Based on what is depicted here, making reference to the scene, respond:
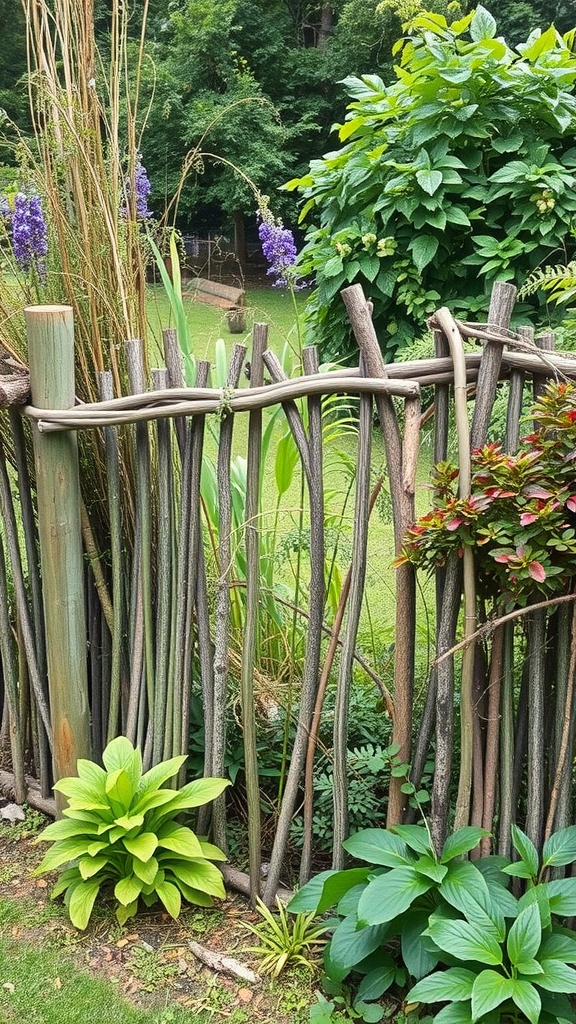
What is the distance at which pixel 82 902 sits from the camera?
1.95 metres

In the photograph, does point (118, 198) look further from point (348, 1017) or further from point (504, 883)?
point (348, 1017)

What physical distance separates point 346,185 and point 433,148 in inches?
20.3

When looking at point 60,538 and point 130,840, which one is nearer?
point 130,840

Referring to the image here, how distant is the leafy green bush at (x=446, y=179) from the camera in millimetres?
3643

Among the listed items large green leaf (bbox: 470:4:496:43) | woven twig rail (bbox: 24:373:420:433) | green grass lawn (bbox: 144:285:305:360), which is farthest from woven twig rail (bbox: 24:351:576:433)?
green grass lawn (bbox: 144:285:305:360)

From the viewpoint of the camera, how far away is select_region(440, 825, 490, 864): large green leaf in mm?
Result: 1587

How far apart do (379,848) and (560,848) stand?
0.36 metres

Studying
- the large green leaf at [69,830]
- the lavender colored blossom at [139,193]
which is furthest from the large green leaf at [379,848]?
the lavender colored blossom at [139,193]

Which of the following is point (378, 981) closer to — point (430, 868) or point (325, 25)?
point (430, 868)

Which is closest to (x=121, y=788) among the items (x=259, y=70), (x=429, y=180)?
(x=429, y=180)

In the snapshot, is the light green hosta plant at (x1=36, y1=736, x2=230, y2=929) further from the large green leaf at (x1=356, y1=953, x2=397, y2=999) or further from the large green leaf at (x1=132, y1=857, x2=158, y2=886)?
the large green leaf at (x1=356, y1=953, x2=397, y2=999)

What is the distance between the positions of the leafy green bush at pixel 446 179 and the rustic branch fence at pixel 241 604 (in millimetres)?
1643

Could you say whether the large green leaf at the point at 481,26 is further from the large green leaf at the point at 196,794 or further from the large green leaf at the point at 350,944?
the large green leaf at the point at 350,944

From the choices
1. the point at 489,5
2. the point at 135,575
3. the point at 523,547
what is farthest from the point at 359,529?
the point at 489,5
